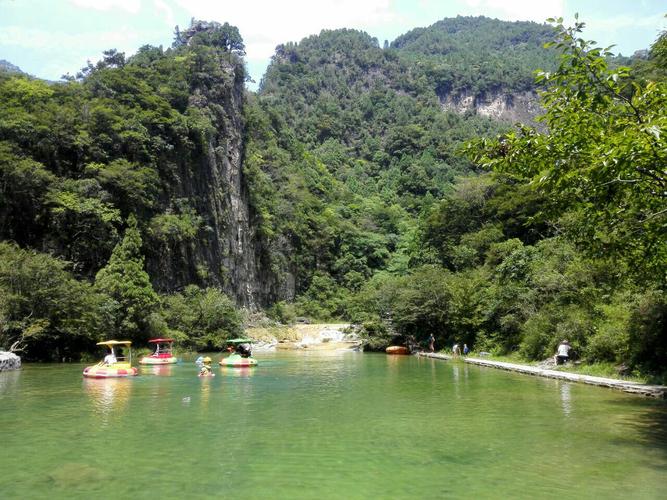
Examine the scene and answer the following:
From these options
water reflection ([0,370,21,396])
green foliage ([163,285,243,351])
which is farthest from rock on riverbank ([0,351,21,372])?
green foliage ([163,285,243,351])

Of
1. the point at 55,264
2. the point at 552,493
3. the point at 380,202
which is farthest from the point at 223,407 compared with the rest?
the point at 380,202

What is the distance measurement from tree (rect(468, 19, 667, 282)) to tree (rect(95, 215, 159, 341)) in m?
29.3

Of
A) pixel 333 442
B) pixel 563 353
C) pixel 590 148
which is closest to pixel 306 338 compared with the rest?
pixel 563 353

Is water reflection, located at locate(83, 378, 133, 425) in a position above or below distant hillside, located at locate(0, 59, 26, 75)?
below

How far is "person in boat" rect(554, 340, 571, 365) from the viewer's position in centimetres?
2295

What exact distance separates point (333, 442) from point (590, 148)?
23.4ft

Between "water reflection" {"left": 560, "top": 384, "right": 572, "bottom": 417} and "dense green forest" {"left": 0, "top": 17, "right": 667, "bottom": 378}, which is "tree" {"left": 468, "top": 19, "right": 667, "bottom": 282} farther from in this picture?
"water reflection" {"left": 560, "top": 384, "right": 572, "bottom": 417}

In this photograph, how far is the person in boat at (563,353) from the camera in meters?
23.0

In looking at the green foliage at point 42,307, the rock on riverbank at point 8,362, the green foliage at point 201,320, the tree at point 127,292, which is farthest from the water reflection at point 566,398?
the green foliage at point 201,320

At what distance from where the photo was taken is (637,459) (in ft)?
30.0

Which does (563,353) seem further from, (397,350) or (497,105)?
(497,105)

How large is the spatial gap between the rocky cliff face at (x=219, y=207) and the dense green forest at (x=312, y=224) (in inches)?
11.8

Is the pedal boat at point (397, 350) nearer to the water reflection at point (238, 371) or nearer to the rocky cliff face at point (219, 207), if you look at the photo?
the water reflection at point (238, 371)

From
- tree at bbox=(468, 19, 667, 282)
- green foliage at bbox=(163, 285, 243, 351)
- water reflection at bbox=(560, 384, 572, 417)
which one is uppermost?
tree at bbox=(468, 19, 667, 282)
